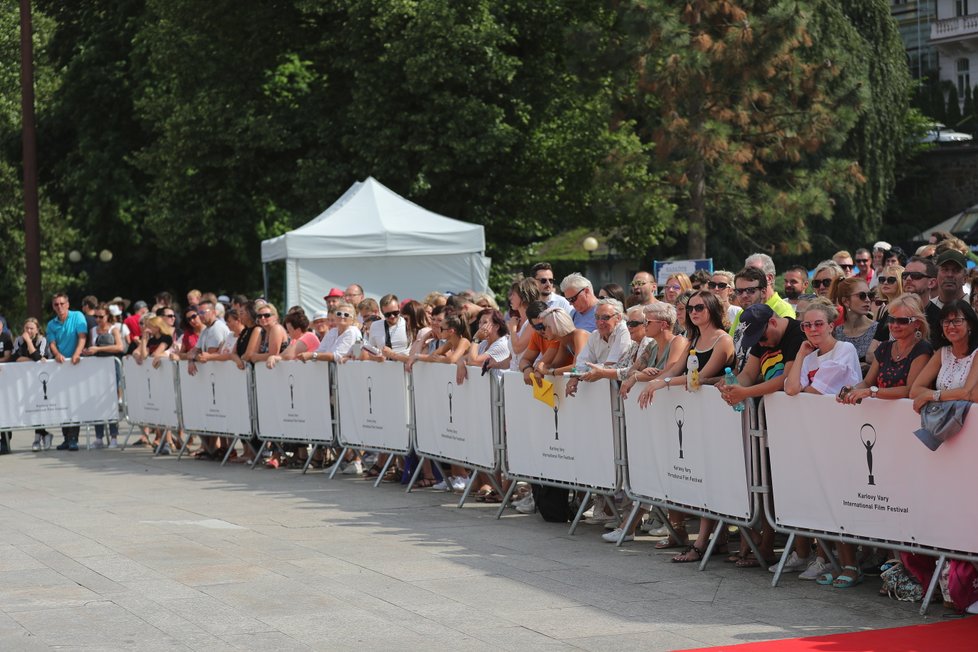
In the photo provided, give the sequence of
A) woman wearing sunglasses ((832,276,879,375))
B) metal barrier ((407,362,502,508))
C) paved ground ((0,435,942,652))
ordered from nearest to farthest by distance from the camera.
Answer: paved ground ((0,435,942,652)) → woman wearing sunglasses ((832,276,879,375)) → metal barrier ((407,362,502,508))

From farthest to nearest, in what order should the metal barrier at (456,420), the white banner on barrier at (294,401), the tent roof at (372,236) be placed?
the tent roof at (372,236) < the white banner on barrier at (294,401) < the metal barrier at (456,420)

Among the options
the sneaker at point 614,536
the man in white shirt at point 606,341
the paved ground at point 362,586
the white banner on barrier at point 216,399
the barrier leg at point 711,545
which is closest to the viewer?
the paved ground at point 362,586

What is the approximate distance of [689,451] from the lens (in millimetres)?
9688

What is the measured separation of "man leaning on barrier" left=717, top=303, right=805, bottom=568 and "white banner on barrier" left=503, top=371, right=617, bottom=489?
158 centimetres

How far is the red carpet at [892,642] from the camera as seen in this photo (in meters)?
6.91

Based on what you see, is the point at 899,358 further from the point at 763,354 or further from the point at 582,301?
the point at 582,301

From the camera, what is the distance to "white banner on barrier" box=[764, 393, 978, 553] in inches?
298

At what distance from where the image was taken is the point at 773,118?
29.5 metres

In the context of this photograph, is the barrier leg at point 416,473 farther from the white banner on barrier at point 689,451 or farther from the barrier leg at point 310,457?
the white banner on barrier at point 689,451

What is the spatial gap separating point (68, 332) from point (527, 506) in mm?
10186

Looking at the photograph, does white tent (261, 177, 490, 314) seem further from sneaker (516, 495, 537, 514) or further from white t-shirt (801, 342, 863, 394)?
white t-shirt (801, 342, 863, 394)

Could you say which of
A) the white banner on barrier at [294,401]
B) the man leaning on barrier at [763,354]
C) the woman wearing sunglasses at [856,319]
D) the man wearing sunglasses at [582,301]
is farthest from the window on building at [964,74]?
the man leaning on barrier at [763,354]

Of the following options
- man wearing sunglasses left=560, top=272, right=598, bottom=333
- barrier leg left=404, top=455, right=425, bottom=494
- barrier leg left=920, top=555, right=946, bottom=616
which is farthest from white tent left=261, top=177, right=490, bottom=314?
barrier leg left=920, top=555, right=946, bottom=616

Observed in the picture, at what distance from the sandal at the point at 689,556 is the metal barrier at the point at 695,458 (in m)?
0.17
